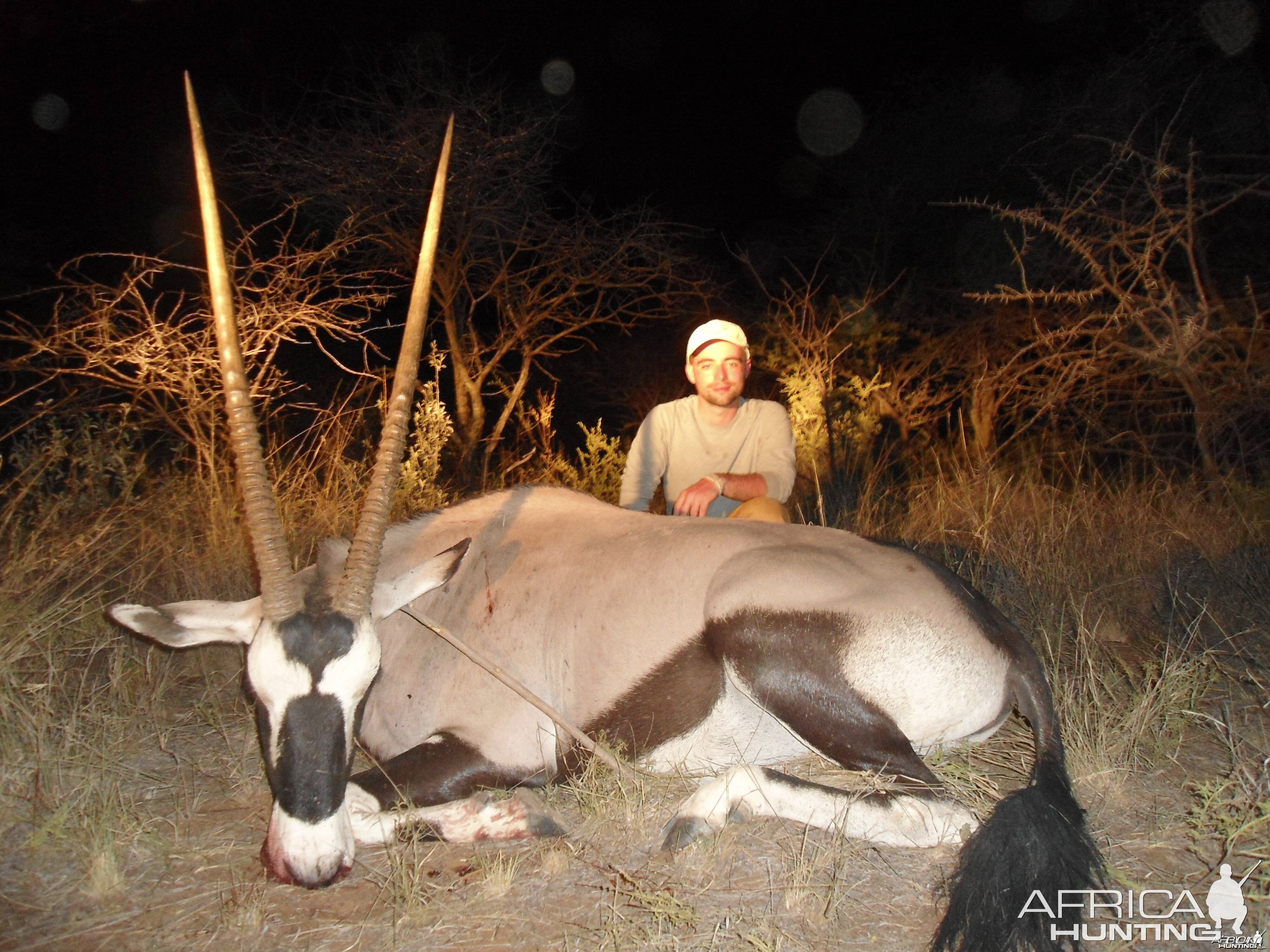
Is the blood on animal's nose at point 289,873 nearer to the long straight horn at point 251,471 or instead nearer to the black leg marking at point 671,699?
the long straight horn at point 251,471

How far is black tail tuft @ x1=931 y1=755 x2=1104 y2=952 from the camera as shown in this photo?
2.11 metres

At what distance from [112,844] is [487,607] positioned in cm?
134

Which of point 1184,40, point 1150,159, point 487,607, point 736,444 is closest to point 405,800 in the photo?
point 487,607

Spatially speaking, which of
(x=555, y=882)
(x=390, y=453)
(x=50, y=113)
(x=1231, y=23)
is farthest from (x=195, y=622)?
(x=50, y=113)

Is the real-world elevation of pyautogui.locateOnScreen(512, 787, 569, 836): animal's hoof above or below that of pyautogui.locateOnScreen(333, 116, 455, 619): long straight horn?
below

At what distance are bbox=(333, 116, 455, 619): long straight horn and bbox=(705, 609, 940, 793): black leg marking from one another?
113cm

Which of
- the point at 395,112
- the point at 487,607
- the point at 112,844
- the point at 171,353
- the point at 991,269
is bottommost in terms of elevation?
the point at 112,844

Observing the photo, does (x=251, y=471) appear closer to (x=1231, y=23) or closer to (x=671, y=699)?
(x=671, y=699)

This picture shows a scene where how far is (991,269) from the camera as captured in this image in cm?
1066

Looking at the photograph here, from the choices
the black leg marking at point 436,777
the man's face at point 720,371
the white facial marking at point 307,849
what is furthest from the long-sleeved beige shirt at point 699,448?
the white facial marking at point 307,849

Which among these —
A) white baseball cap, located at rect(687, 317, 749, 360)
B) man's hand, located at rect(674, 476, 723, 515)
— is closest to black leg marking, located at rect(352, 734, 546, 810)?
man's hand, located at rect(674, 476, 723, 515)

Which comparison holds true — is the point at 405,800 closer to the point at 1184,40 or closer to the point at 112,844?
the point at 112,844

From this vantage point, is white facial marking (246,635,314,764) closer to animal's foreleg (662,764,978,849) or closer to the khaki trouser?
animal's foreleg (662,764,978,849)

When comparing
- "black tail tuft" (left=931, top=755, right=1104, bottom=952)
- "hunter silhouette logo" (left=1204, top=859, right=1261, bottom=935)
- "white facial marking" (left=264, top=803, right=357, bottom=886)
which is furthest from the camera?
"white facial marking" (left=264, top=803, right=357, bottom=886)
